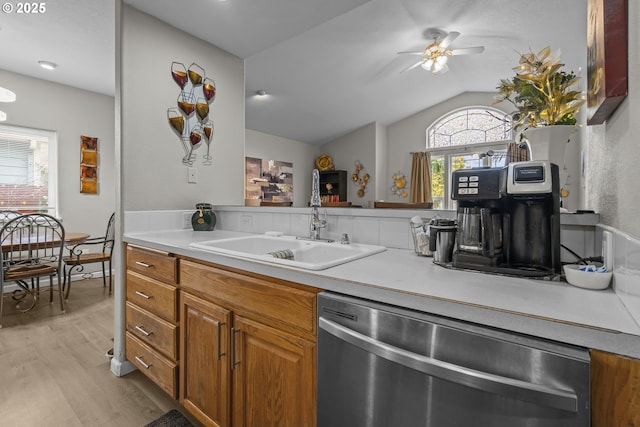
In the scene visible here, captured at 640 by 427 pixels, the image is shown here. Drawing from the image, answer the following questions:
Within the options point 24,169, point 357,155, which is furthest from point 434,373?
point 24,169

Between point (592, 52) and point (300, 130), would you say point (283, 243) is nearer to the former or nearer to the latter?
point (300, 130)

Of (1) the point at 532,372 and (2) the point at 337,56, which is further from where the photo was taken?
(2) the point at 337,56

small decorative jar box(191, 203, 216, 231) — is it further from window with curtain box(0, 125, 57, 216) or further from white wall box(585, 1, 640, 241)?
window with curtain box(0, 125, 57, 216)

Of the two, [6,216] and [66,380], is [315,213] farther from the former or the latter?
[6,216]

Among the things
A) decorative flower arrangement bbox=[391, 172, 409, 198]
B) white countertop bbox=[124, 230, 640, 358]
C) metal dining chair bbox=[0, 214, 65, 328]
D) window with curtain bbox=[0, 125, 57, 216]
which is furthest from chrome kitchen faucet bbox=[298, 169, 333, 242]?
window with curtain bbox=[0, 125, 57, 216]

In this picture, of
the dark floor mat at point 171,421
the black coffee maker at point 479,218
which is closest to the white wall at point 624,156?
the black coffee maker at point 479,218

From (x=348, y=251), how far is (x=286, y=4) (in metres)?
1.61

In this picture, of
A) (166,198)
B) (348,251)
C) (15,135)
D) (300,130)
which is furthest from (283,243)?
(15,135)

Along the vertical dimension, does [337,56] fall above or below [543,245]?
above

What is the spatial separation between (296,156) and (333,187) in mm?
347

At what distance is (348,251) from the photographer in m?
1.39

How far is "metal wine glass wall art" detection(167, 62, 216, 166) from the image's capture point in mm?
2123

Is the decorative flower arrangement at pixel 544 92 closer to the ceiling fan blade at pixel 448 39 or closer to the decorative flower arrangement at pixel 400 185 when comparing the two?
the ceiling fan blade at pixel 448 39

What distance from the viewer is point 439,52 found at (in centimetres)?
137
